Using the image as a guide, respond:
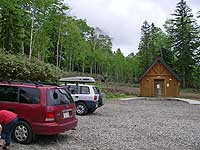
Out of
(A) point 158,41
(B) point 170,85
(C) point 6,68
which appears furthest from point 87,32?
(C) point 6,68

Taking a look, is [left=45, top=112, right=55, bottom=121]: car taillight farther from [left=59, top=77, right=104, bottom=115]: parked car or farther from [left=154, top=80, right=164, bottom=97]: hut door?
[left=154, top=80, right=164, bottom=97]: hut door

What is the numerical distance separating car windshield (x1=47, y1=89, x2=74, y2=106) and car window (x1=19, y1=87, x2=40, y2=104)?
0.32m

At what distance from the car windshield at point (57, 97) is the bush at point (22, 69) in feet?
25.0

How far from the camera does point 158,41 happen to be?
84000mm

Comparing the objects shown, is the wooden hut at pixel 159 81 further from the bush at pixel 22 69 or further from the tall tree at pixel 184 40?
the bush at pixel 22 69

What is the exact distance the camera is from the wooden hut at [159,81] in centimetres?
4478

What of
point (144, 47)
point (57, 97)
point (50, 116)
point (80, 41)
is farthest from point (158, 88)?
point (144, 47)

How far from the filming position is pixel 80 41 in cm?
6347

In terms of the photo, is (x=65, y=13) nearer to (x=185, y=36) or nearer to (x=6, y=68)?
(x=185, y=36)

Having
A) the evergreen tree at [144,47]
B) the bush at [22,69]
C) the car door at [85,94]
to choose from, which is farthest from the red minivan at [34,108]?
the evergreen tree at [144,47]

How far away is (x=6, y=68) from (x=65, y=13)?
33244 millimetres

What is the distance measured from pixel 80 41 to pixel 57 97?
54.0 m

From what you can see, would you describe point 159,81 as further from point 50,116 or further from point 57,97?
point 50,116

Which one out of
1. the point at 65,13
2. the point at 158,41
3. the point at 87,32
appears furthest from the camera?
the point at 158,41
